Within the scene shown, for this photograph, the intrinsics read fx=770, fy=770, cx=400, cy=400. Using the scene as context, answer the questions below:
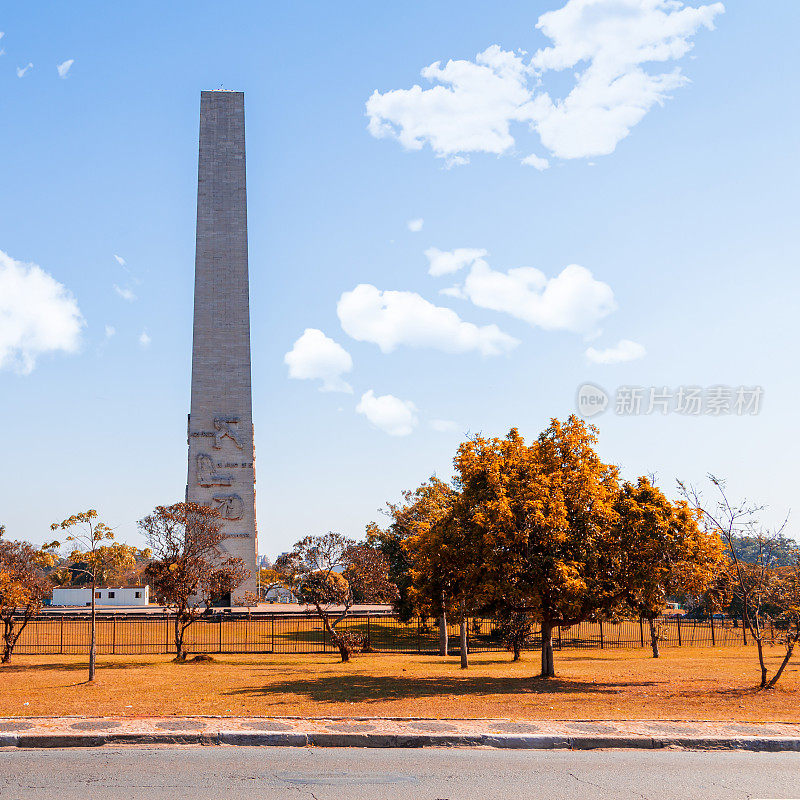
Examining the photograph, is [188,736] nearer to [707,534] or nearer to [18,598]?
[707,534]

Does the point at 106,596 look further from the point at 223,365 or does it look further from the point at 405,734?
the point at 405,734

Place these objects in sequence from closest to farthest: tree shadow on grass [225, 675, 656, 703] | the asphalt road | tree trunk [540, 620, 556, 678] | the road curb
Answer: the asphalt road → the road curb → tree shadow on grass [225, 675, 656, 703] → tree trunk [540, 620, 556, 678]

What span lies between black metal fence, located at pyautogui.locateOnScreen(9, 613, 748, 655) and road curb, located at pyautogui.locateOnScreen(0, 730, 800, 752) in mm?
18250

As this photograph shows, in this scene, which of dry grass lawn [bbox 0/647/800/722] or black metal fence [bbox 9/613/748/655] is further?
black metal fence [bbox 9/613/748/655]

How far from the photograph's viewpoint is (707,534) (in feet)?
72.0

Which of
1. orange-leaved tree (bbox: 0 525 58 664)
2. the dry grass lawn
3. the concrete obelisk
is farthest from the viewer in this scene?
the concrete obelisk

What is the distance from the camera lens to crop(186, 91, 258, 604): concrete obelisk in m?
62.0

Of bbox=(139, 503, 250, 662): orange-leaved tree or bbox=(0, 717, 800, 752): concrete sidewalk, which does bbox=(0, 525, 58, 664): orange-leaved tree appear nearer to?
bbox=(139, 503, 250, 662): orange-leaved tree

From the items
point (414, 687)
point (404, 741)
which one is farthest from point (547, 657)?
point (404, 741)

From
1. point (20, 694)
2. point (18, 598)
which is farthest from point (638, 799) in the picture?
point (18, 598)

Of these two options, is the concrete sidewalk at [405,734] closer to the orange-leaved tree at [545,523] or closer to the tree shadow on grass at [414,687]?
the tree shadow on grass at [414,687]

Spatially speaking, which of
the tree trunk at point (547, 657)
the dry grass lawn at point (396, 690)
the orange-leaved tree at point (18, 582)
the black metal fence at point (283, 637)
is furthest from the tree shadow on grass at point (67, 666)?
the tree trunk at point (547, 657)

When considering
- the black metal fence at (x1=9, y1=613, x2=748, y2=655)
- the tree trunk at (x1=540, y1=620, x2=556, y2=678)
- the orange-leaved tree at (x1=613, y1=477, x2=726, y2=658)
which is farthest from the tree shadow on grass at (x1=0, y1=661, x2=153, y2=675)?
the orange-leaved tree at (x1=613, y1=477, x2=726, y2=658)

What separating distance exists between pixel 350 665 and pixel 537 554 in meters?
10.9
